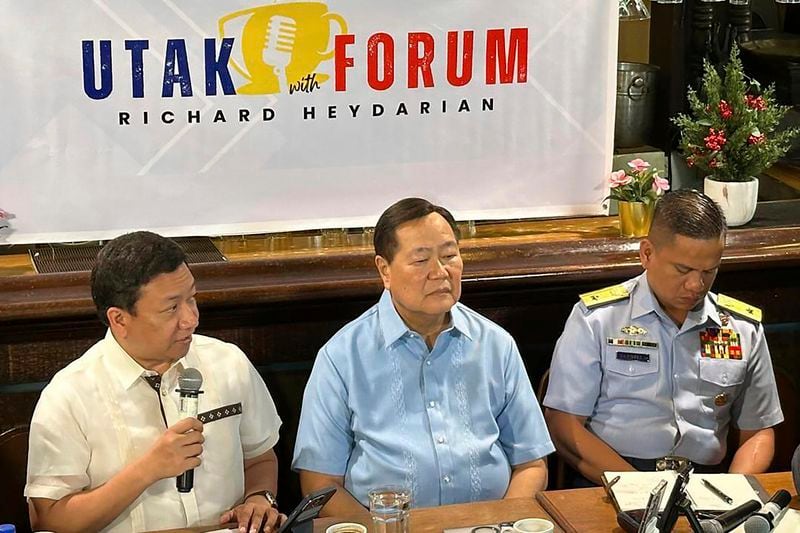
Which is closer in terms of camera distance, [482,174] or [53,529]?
[53,529]

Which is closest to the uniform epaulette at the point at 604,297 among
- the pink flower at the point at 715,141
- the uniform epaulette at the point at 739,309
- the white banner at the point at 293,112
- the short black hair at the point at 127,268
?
the uniform epaulette at the point at 739,309

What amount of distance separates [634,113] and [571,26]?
2.41ft

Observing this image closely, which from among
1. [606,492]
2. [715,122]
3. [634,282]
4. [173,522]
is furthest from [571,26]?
[173,522]

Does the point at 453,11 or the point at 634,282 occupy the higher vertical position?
the point at 453,11

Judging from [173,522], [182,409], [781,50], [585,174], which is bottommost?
[173,522]

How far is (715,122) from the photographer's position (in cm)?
398

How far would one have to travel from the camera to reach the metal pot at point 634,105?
4441mm

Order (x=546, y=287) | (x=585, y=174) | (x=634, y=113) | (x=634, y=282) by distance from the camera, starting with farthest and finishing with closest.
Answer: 1. (x=634, y=113)
2. (x=585, y=174)
3. (x=546, y=287)
4. (x=634, y=282)

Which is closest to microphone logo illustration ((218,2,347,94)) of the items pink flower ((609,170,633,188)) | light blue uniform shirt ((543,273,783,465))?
pink flower ((609,170,633,188))

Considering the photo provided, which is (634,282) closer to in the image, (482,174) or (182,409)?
(482,174)

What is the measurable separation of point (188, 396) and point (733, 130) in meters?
2.14

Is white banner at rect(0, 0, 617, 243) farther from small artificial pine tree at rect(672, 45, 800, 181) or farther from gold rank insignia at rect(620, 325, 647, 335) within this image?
gold rank insignia at rect(620, 325, 647, 335)

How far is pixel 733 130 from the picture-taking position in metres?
3.98

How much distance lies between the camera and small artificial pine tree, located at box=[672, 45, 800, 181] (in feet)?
13.0
